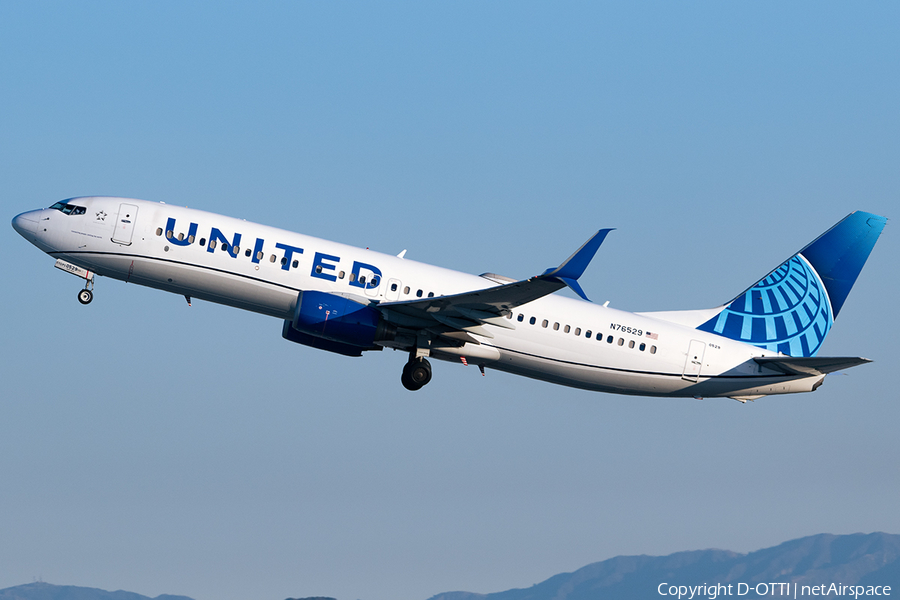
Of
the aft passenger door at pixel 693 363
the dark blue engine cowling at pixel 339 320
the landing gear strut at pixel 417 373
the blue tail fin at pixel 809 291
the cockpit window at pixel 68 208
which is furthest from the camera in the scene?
the blue tail fin at pixel 809 291

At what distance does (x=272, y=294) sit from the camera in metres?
33.5

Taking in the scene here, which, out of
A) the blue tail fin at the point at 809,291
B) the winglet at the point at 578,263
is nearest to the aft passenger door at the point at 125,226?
the winglet at the point at 578,263

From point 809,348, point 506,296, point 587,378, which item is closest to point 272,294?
point 506,296

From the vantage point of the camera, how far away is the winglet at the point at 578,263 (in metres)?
28.0

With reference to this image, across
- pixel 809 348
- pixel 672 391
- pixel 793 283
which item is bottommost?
pixel 672 391

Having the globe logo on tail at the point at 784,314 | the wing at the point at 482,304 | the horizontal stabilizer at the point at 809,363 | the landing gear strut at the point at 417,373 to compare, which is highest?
the globe logo on tail at the point at 784,314

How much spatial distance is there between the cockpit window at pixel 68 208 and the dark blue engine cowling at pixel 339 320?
9.01 m

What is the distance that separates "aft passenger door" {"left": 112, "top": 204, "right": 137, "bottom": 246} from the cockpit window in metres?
1.70

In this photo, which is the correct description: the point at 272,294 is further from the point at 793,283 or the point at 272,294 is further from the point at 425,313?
the point at 793,283

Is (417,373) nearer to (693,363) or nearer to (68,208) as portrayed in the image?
(693,363)

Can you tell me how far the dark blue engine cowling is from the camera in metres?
32.6

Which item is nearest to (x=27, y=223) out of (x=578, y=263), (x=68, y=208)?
(x=68, y=208)

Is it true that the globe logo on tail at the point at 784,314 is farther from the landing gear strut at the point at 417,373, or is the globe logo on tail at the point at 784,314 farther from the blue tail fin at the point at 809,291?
the landing gear strut at the point at 417,373

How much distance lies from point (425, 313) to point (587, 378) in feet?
22.5
